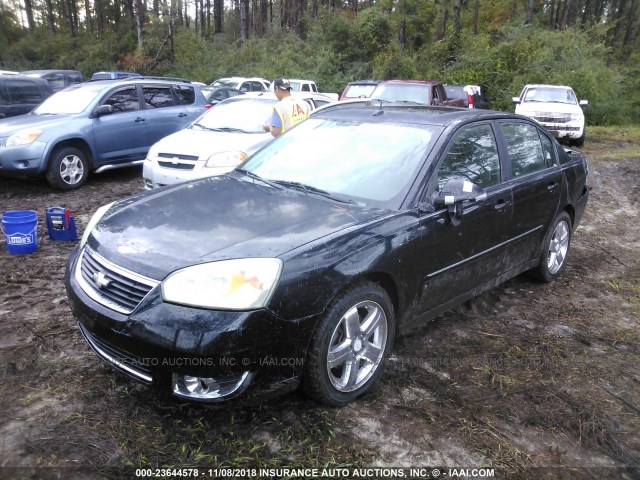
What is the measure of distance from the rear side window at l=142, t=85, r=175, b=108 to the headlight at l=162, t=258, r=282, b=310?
7.78 meters

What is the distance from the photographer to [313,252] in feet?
9.16

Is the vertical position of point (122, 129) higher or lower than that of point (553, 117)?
higher

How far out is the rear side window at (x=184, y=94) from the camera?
10287 mm

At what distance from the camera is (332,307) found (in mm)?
2861

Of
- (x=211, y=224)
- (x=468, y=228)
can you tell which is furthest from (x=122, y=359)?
(x=468, y=228)

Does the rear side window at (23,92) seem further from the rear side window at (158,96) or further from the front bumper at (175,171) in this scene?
the front bumper at (175,171)

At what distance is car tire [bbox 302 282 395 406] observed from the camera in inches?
112

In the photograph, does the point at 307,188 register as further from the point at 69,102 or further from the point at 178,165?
the point at 69,102

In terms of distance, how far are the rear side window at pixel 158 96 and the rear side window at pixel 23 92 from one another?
2942mm

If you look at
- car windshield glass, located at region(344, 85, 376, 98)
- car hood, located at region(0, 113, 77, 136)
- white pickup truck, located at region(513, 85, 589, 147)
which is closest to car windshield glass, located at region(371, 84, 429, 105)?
car windshield glass, located at region(344, 85, 376, 98)

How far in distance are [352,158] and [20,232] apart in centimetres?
361

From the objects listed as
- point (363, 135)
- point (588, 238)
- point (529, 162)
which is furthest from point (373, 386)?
point (588, 238)

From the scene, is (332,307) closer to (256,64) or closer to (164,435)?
(164,435)

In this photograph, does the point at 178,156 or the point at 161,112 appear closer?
the point at 178,156
